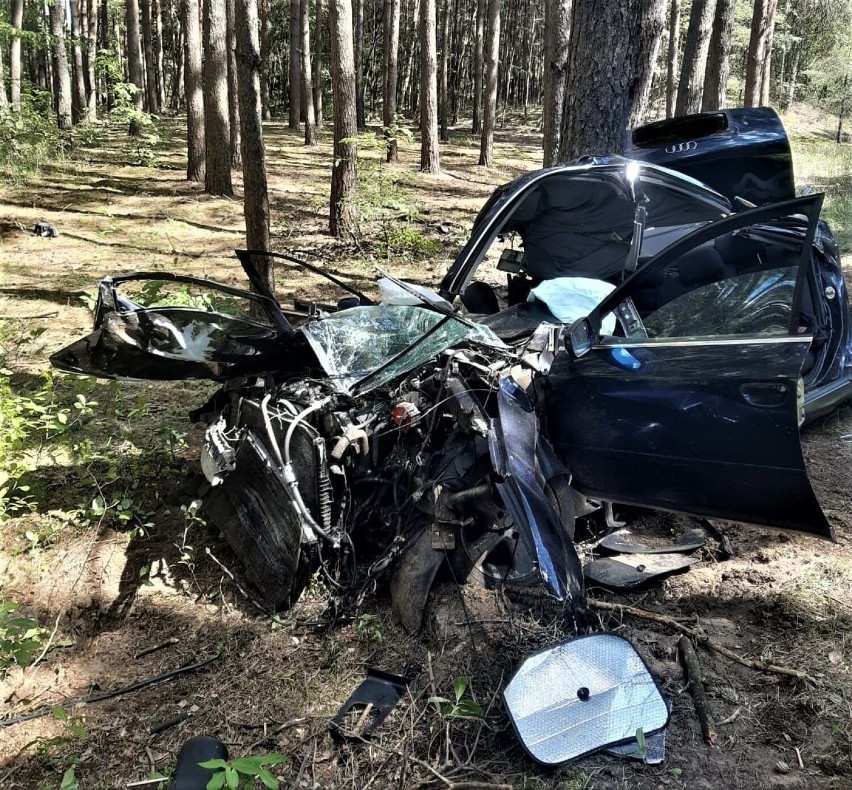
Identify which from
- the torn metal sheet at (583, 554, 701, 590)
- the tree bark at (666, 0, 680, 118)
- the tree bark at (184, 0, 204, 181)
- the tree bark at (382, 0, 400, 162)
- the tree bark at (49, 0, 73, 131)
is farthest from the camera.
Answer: the tree bark at (666, 0, 680, 118)

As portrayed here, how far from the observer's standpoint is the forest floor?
9.34ft

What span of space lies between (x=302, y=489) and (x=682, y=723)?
219 cm

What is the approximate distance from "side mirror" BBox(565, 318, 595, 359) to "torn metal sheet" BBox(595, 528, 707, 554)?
3.97 feet

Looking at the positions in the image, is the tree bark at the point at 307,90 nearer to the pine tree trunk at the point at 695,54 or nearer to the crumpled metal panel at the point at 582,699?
the pine tree trunk at the point at 695,54

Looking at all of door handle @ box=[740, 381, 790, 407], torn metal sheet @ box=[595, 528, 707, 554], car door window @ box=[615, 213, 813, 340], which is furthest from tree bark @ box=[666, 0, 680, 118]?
door handle @ box=[740, 381, 790, 407]

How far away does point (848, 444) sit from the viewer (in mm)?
5113

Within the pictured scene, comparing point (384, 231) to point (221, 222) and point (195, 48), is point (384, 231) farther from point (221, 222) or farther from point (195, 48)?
point (195, 48)

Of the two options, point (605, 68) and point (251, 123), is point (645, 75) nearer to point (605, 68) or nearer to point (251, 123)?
point (605, 68)

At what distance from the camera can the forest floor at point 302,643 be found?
9.34ft

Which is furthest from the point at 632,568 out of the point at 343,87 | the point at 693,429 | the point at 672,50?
the point at 672,50

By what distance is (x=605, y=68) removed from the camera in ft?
21.8

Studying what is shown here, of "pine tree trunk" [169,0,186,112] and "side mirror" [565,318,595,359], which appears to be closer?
"side mirror" [565,318,595,359]

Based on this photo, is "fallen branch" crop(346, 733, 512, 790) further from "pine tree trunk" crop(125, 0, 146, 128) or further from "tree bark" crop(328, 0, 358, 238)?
"pine tree trunk" crop(125, 0, 146, 128)

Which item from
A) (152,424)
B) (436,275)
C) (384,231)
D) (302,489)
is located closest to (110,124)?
(384,231)
